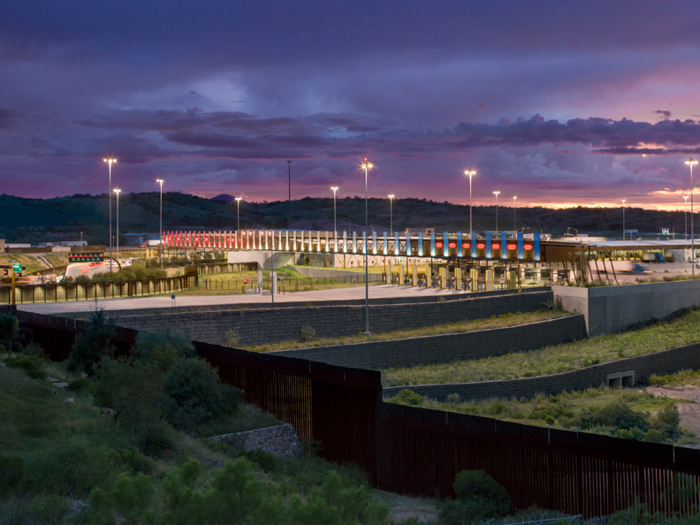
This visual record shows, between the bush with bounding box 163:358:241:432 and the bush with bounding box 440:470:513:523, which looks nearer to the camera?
the bush with bounding box 440:470:513:523

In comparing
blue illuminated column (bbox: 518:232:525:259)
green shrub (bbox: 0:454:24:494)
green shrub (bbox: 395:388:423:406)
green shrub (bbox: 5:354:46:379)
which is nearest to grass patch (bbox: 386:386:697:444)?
green shrub (bbox: 395:388:423:406)

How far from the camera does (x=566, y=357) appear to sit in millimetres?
34938

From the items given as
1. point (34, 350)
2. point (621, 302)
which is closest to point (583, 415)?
point (34, 350)

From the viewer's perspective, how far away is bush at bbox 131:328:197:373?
19172mm

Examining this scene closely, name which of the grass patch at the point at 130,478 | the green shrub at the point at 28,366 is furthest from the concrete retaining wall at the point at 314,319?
the grass patch at the point at 130,478

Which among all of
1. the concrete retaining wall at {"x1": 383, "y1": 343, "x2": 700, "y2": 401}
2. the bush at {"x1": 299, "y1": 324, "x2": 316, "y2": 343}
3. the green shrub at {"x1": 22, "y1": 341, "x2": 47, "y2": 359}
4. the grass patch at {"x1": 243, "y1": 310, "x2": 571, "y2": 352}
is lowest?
the concrete retaining wall at {"x1": 383, "y1": 343, "x2": 700, "y2": 401}

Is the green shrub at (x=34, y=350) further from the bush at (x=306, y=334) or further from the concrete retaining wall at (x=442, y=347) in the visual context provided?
the bush at (x=306, y=334)

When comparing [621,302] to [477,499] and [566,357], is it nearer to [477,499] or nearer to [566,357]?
[566,357]

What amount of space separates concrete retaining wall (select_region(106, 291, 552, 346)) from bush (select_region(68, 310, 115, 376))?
487 centimetres

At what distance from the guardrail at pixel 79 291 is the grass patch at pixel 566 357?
19.4 meters

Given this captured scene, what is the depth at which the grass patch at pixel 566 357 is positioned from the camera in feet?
93.7

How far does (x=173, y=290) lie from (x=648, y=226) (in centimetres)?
17942

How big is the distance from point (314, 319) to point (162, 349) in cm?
1314

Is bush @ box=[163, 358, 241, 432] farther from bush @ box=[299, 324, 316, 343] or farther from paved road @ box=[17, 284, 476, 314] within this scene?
paved road @ box=[17, 284, 476, 314]
